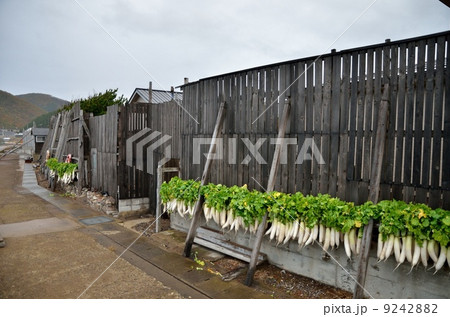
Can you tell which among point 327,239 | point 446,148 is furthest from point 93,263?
point 446,148

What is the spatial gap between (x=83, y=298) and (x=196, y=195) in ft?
9.47

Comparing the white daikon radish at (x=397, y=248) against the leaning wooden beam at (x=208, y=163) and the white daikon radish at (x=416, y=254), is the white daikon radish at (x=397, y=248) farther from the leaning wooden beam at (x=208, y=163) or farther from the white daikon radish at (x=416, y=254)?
the leaning wooden beam at (x=208, y=163)

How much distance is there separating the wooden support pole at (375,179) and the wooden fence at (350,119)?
0.13 meters

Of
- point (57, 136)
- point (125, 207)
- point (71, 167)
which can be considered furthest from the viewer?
point (57, 136)

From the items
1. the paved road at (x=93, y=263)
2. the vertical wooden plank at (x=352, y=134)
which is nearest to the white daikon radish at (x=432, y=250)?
the vertical wooden plank at (x=352, y=134)

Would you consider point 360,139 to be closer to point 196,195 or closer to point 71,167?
point 196,195

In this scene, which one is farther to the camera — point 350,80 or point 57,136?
point 57,136

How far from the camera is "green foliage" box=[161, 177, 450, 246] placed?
345 centimetres

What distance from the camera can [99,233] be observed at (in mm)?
7262

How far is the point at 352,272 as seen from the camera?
14.3 ft

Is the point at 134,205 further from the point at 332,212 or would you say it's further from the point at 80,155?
the point at 332,212

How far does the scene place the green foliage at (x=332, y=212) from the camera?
11.3 feet

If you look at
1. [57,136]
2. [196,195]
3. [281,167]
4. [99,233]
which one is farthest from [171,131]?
[57,136]

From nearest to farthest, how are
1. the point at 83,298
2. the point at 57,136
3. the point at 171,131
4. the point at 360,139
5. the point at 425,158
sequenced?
1. the point at 425,158
2. the point at 83,298
3. the point at 360,139
4. the point at 171,131
5. the point at 57,136
